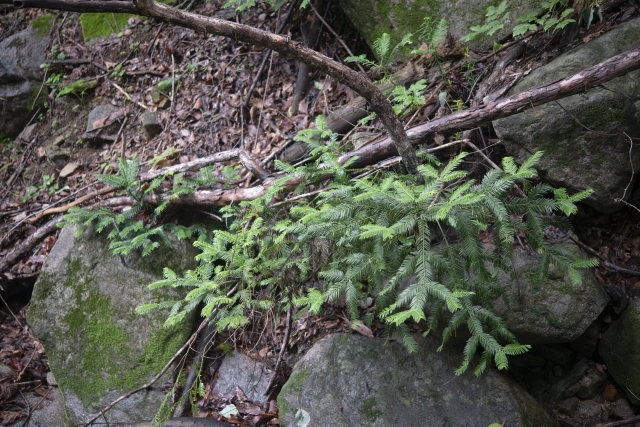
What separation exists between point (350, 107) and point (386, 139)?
1.25 metres

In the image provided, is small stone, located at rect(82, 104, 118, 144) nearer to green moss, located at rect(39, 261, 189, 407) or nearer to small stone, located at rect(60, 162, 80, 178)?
small stone, located at rect(60, 162, 80, 178)

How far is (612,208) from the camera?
2.99 metres

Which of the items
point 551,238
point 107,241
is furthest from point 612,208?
point 107,241

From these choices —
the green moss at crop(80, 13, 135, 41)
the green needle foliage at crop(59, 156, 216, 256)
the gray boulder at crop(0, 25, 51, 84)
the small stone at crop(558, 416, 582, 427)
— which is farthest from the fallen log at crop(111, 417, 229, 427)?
the gray boulder at crop(0, 25, 51, 84)

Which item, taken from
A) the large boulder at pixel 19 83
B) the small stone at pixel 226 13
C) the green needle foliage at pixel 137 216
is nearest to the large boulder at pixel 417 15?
the small stone at pixel 226 13

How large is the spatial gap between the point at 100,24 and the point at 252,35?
22.7ft

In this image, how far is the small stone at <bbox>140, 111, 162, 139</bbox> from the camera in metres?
5.80

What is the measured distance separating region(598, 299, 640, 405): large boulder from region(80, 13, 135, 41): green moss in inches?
349

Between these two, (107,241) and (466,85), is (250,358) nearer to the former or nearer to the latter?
(107,241)

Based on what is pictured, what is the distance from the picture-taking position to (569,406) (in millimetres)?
3002

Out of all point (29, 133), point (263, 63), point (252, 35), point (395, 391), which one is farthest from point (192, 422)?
point (29, 133)

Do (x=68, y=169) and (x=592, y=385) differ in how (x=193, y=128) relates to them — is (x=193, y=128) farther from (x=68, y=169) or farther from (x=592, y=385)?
(x=592, y=385)

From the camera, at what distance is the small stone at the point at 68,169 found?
628 centimetres

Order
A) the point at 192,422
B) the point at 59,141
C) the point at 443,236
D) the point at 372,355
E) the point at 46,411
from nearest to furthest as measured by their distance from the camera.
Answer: the point at 443,236 < the point at 372,355 < the point at 192,422 < the point at 46,411 < the point at 59,141
